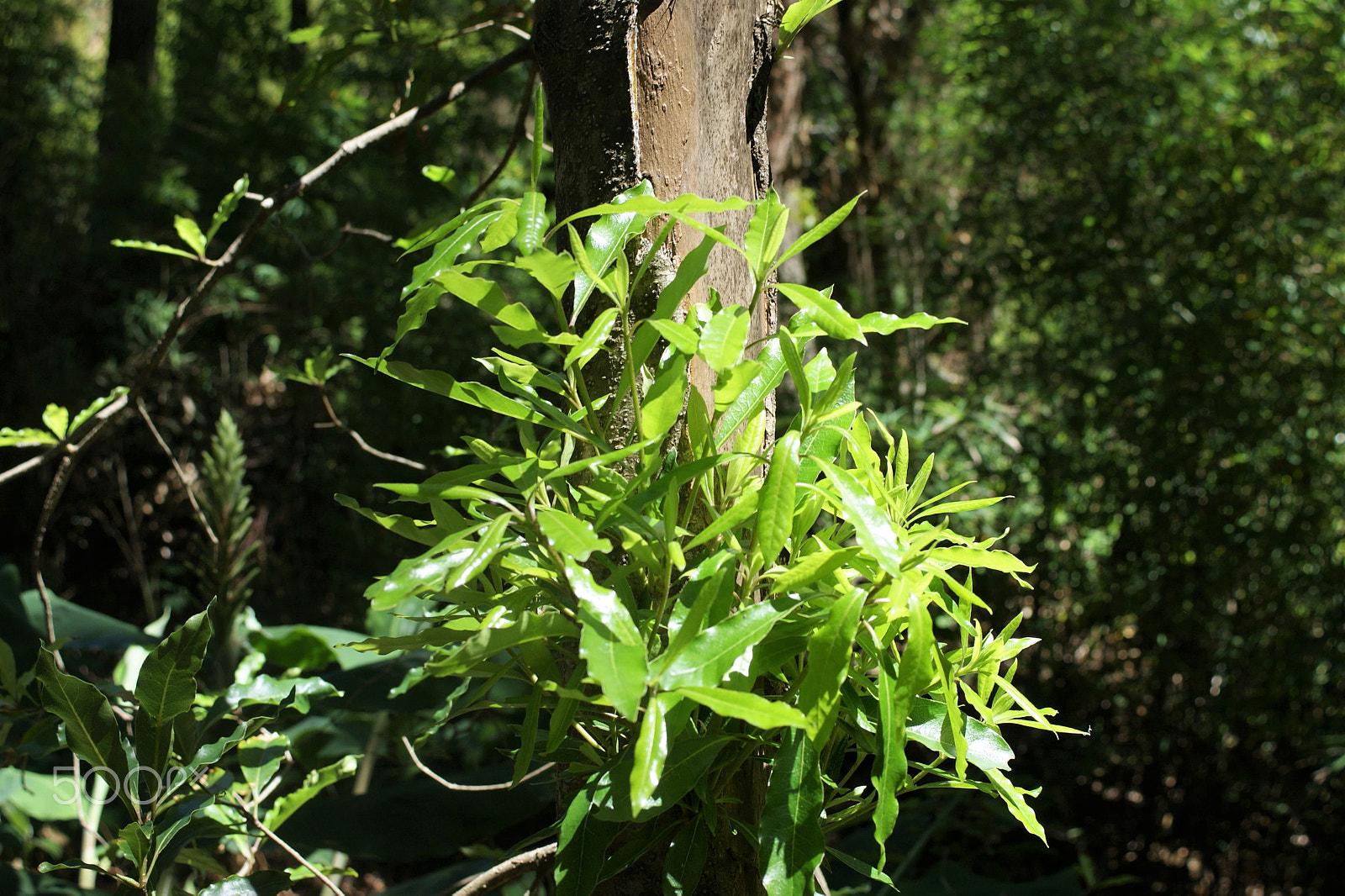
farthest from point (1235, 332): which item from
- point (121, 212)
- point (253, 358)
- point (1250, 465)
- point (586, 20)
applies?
point (121, 212)

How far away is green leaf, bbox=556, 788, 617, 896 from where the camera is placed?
0.59 metres

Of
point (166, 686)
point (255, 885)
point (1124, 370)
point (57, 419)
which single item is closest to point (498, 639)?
point (166, 686)

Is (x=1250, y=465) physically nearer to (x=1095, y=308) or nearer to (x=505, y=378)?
(x=1095, y=308)

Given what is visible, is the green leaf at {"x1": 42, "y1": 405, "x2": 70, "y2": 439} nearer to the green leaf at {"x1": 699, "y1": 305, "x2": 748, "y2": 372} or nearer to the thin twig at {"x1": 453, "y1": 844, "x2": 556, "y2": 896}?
the thin twig at {"x1": 453, "y1": 844, "x2": 556, "y2": 896}

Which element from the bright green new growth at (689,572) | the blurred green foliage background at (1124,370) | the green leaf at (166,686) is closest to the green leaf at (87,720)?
the green leaf at (166,686)

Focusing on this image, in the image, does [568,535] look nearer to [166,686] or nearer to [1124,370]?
[166,686]

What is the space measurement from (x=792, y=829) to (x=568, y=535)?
0.86 ft

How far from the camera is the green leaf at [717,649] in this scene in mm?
503

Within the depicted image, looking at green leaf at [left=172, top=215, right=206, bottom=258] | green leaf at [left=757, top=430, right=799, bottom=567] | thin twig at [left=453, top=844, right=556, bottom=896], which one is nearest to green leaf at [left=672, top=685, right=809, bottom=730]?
green leaf at [left=757, top=430, right=799, bottom=567]

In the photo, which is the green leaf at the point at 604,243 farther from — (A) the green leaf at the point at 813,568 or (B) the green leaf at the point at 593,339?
(A) the green leaf at the point at 813,568

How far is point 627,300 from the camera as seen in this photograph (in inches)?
24.2

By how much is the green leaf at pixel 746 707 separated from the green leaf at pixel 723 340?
20cm

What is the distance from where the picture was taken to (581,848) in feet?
1.98

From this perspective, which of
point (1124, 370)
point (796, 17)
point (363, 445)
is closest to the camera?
point (796, 17)
